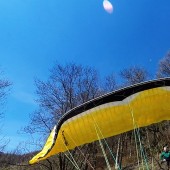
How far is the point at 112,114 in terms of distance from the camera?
28.6ft

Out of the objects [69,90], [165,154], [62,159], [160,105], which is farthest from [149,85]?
[69,90]

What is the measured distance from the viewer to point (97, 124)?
8727 millimetres

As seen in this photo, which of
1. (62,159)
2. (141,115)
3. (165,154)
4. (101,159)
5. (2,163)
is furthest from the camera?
(101,159)

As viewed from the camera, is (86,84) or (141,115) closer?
(141,115)

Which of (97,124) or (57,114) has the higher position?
(57,114)

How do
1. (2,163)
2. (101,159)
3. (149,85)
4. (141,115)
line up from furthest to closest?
(101,159) < (2,163) < (141,115) < (149,85)

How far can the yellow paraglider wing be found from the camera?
8281mm

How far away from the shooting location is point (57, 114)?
88.0 ft

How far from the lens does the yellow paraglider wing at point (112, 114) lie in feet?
27.2

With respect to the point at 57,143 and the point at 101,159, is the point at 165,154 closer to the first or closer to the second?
the point at 57,143

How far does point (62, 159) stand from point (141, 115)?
694 inches

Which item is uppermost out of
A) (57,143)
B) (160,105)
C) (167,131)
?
(167,131)

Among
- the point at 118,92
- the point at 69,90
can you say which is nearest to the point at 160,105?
the point at 118,92

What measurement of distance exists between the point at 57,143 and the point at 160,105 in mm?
2785
